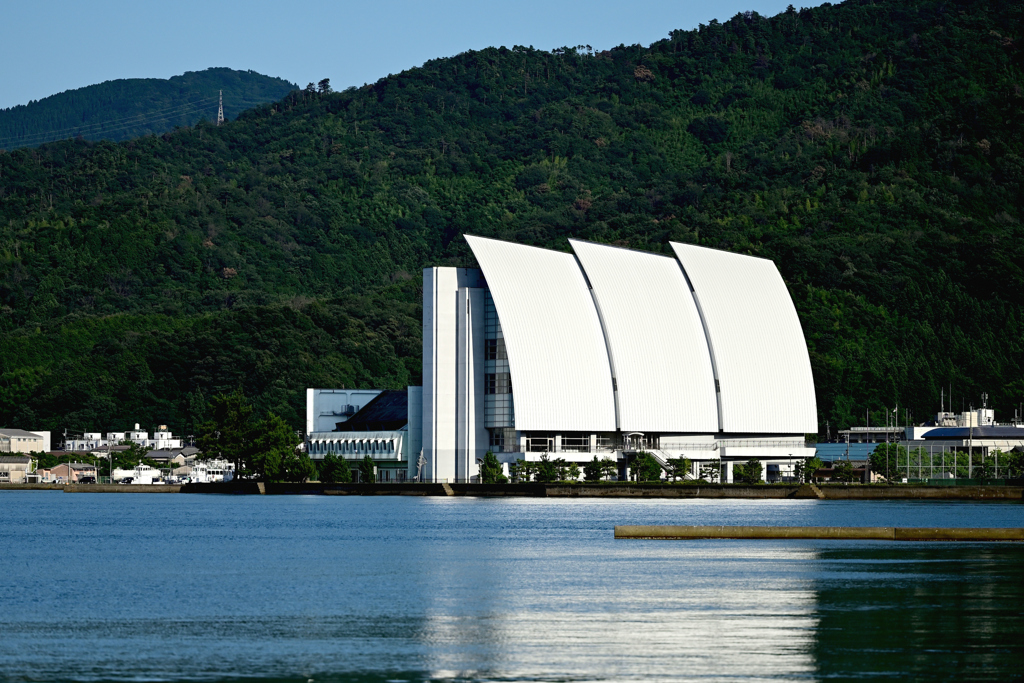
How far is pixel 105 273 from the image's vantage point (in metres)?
173

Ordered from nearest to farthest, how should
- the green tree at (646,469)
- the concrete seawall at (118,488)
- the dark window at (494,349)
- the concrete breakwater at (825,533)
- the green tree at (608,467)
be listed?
1. the concrete breakwater at (825,533)
2. the green tree at (608,467)
3. the green tree at (646,469)
4. the dark window at (494,349)
5. the concrete seawall at (118,488)

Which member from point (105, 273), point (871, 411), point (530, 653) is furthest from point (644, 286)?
point (105, 273)

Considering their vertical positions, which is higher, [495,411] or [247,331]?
[247,331]

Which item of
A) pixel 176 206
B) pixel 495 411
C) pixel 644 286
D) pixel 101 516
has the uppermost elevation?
pixel 176 206

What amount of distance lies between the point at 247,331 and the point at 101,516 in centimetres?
7731

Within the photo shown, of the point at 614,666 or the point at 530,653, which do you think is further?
the point at 530,653

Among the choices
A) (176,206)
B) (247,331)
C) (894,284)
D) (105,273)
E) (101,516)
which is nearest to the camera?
(101,516)

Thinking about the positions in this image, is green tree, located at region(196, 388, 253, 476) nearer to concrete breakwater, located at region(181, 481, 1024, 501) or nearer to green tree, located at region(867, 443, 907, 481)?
concrete breakwater, located at region(181, 481, 1024, 501)

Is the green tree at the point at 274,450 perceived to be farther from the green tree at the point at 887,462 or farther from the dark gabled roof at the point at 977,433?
the dark gabled roof at the point at 977,433

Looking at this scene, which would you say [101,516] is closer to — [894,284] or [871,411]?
[871,411]

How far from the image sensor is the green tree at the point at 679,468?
299ft

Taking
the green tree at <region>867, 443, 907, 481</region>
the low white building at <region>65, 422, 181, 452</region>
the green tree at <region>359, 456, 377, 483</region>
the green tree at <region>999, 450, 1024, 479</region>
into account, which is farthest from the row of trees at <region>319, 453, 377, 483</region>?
the low white building at <region>65, 422, 181, 452</region>

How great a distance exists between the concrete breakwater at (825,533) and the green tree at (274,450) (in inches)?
2061

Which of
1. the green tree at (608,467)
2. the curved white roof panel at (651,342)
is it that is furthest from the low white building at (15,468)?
the green tree at (608,467)
